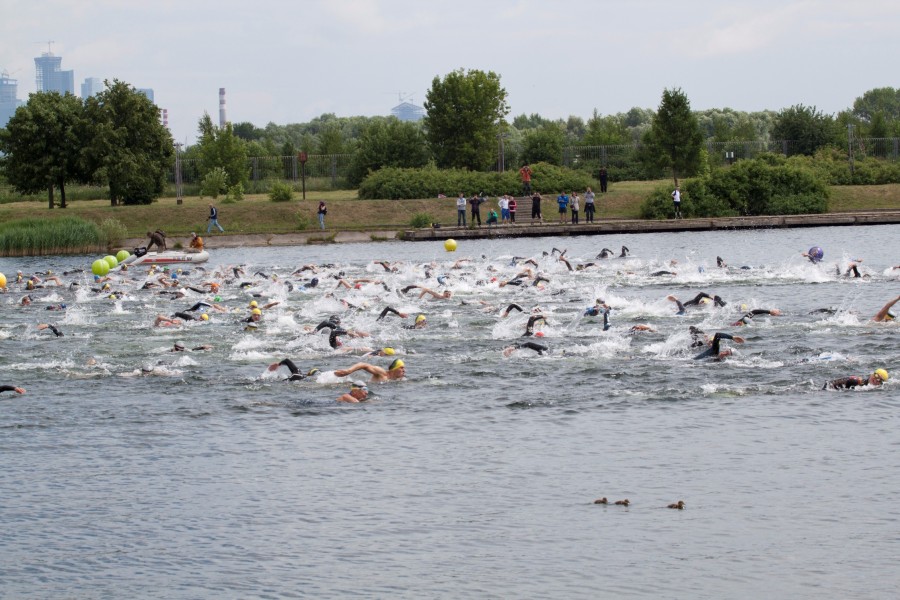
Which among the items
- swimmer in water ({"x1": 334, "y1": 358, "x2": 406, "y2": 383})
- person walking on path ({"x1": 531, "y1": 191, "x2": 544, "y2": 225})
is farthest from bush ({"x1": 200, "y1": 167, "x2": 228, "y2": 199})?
swimmer in water ({"x1": 334, "y1": 358, "x2": 406, "y2": 383})

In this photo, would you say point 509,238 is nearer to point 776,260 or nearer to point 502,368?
point 776,260

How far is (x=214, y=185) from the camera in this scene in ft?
235

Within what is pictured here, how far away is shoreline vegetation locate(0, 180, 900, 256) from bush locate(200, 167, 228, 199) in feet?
6.64

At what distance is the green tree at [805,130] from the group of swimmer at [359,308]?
44.1m

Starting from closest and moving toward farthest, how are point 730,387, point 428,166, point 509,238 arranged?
1. point 730,387
2. point 509,238
3. point 428,166

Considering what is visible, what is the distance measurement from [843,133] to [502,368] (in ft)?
226

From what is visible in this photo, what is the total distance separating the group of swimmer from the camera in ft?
68.4

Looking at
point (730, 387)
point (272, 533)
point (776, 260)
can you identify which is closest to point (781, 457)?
point (730, 387)

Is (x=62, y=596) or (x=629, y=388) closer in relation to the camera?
(x=62, y=596)

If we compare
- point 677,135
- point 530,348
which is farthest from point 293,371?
point 677,135

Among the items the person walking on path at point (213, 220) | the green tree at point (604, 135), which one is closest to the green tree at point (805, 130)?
the green tree at point (604, 135)

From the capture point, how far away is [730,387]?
63.5 feet

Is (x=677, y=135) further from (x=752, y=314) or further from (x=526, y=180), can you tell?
(x=752, y=314)

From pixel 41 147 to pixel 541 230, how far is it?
87.8ft
